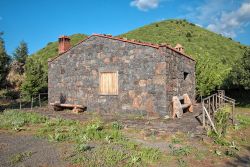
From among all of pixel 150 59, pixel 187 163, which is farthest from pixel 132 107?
pixel 187 163

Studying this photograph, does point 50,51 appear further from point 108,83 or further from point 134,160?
point 134,160

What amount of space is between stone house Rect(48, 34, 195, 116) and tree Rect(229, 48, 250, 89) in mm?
7395

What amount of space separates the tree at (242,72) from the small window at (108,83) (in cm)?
1371

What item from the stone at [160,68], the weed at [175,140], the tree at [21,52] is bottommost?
A: the weed at [175,140]

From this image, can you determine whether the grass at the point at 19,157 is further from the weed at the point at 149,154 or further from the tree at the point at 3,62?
the tree at the point at 3,62

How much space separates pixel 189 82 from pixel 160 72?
5.27m

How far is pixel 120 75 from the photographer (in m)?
14.6

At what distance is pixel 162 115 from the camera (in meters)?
13.0

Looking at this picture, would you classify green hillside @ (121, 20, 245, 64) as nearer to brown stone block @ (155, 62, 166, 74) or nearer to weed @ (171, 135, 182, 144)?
brown stone block @ (155, 62, 166, 74)

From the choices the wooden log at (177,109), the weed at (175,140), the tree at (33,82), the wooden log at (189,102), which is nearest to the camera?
the weed at (175,140)

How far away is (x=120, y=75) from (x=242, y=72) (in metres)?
13.7

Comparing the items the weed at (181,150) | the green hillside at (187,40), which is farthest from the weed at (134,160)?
the green hillside at (187,40)

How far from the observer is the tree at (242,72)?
22.4 meters

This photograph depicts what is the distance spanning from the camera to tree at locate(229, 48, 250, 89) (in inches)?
883
